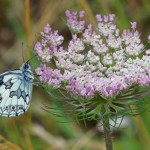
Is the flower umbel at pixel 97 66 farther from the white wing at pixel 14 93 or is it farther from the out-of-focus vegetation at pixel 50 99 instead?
the out-of-focus vegetation at pixel 50 99

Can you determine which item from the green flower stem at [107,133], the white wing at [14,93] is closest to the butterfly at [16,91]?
the white wing at [14,93]

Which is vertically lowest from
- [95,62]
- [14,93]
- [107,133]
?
[107,133]

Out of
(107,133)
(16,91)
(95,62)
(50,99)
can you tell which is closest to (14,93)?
(16,91)

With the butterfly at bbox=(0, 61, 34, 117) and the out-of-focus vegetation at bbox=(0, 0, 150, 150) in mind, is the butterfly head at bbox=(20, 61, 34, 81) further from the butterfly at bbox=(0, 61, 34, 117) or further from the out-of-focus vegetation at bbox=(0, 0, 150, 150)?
the out-of-focus vegetation at bbox=(0, 0, 150, 150)

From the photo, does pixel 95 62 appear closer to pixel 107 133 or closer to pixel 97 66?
pixel 97 66

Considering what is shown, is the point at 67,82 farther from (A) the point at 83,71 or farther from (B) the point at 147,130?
(B) the point at 147,130

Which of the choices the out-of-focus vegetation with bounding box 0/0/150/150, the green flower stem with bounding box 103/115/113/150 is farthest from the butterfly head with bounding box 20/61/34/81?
the green flower stem with bounding box 103/115/113/150
